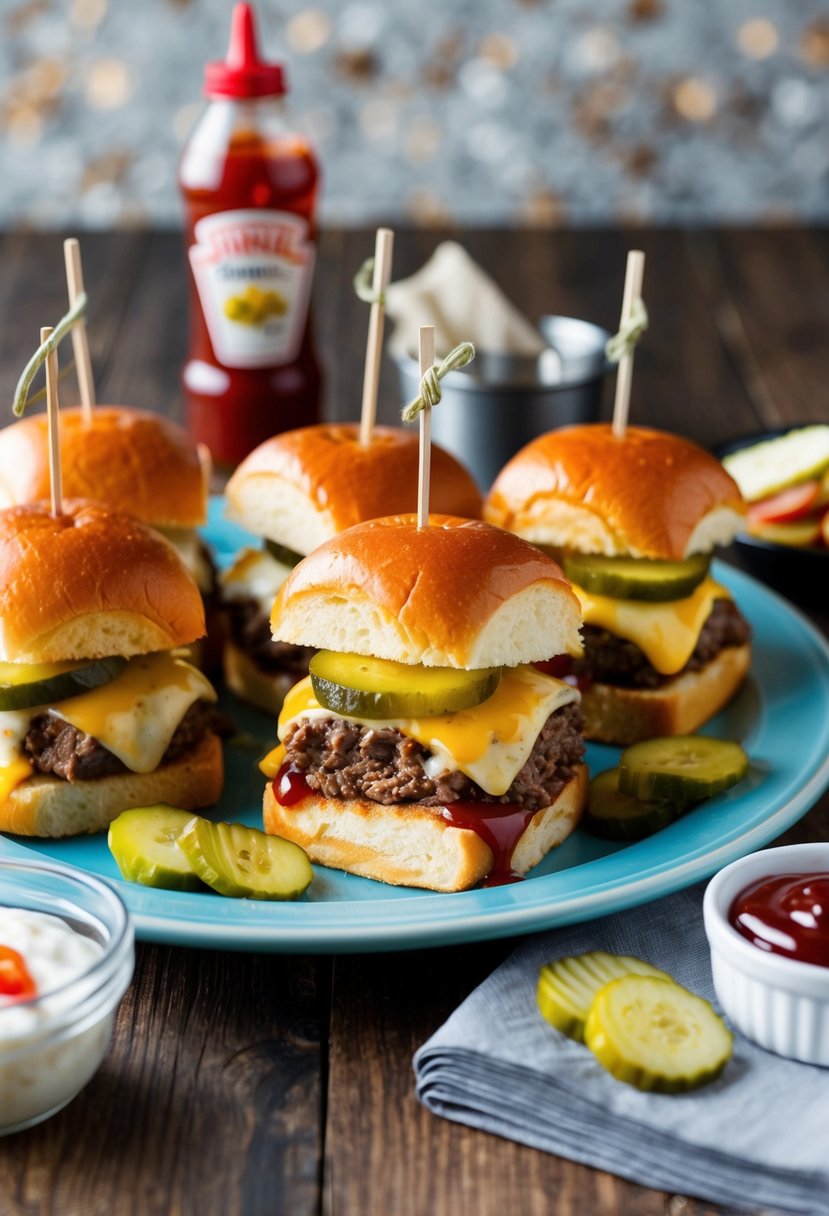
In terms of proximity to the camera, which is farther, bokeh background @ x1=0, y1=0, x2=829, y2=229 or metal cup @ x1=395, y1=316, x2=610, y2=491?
bokeh background @ x1=0, y1=0, x2=829, y2=229

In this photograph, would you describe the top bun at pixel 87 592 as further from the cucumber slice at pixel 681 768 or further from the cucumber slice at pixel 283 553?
the cucumber slice at pixel 681 768

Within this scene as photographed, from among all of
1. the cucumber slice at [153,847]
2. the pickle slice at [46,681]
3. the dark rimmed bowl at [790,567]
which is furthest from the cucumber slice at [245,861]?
the dark rimmed bowl at [790,567]

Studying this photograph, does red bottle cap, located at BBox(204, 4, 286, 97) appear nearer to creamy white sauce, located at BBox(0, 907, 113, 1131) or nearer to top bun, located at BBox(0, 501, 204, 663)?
top bun, located at BBox(0, 501, 204, 663)

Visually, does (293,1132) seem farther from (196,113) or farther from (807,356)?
(196,113)

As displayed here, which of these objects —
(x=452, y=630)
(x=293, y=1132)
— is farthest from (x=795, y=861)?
(x=293, y=1132)

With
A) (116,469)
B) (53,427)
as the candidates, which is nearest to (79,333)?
Answer: (116,469)

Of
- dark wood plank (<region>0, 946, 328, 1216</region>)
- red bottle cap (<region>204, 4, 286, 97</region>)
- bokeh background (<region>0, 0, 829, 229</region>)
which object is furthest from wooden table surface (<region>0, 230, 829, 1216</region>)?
bokeh background (<region>0, 0, 829, 229</region>)
